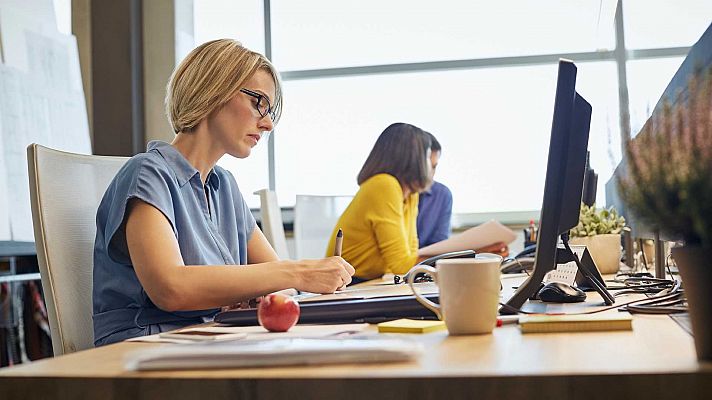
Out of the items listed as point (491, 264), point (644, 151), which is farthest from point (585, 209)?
point (644, 151)

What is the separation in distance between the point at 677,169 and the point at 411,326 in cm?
39

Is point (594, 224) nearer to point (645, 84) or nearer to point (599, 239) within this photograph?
point (599, 239)

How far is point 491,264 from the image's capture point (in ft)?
2.87

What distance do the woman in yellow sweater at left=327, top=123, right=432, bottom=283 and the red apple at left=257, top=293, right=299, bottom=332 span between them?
1.87 m

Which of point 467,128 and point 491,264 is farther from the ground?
point 467,128

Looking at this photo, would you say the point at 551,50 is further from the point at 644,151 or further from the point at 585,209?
the point at 644,151

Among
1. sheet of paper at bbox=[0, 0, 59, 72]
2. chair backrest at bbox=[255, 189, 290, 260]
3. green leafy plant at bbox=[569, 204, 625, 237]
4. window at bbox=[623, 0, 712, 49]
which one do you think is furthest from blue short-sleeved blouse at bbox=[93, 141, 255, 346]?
window at bbox=[623, 0, 712, 49]

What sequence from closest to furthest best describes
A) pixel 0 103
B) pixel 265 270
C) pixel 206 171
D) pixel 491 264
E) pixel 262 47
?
pixel 491 264 → pixel 265 270 → pixel 206 171 → pixel 0 103 → pixel 262 47

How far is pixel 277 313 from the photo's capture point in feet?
3.13

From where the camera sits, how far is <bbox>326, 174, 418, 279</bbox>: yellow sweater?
9.43ft

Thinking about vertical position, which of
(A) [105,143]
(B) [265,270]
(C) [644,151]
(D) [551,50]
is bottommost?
(B) [265,270]

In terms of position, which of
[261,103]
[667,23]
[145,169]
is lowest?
[145,169]

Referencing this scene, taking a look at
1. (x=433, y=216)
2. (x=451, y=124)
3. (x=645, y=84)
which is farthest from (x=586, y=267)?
(x=451, y=124)

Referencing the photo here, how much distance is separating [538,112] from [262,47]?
1.87 meters
